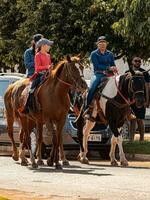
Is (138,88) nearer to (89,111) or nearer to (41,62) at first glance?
(89,111)

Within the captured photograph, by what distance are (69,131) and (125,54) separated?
14.8 metres

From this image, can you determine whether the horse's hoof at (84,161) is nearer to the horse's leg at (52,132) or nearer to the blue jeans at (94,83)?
the horse's leg at (52,132)

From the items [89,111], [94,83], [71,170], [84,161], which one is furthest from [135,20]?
[71,170]

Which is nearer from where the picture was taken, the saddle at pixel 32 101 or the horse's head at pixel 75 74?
the horse's head at pixel 75 74

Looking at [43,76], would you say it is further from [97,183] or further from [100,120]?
[97,183]

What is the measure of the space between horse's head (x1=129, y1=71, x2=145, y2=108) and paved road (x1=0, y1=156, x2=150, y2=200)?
4.66 ft

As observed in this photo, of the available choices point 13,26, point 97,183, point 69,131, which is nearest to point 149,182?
point 97,183

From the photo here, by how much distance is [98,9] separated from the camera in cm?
3072

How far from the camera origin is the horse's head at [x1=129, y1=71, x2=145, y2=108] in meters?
15.5

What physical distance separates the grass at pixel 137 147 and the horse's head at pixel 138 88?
10.1 feet

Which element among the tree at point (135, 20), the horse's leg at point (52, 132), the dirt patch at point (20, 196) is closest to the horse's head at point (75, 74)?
the horse's leg at point (52, 132)

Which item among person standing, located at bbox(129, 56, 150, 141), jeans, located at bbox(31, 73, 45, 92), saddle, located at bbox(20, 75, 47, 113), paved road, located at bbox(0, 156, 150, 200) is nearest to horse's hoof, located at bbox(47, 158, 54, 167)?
paved road, located at bbox(0, 156, 150, 200)

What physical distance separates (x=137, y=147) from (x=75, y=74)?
434cm

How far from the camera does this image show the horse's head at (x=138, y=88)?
15523 millimetres
